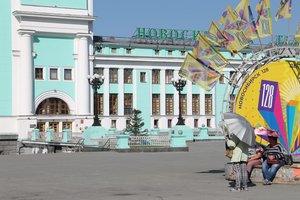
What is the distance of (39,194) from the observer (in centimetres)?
1328

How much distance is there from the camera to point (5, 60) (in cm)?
5681

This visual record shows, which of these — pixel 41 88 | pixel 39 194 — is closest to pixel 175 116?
pixel 41 88

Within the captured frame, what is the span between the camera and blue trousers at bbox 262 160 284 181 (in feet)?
48.2

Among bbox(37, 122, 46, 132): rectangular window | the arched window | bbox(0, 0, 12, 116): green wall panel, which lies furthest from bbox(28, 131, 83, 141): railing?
bbox(0, 0, 12, 116): green wall panel

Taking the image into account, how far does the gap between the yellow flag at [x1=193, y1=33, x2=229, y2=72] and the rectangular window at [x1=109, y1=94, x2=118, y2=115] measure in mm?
45823

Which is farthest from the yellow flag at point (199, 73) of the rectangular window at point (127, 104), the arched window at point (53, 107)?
the rectangular window at point (127, 104)

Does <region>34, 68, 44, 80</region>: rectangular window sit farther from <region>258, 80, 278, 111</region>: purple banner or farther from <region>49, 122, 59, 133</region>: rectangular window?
<region>258, 80, 278, 111</region>: purple banner

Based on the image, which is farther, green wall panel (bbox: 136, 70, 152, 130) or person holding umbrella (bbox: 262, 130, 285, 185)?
green wall panel (bbox: 136, 70, 152, 130)

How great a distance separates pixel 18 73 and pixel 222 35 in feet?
139

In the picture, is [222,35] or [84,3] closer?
[222,35]

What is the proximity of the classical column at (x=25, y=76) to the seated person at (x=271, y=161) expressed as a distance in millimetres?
43608

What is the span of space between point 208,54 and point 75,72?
43.9 m

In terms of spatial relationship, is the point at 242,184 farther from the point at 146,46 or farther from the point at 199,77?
the point at 146,46

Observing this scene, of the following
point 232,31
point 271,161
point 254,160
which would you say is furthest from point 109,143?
point 271,161
